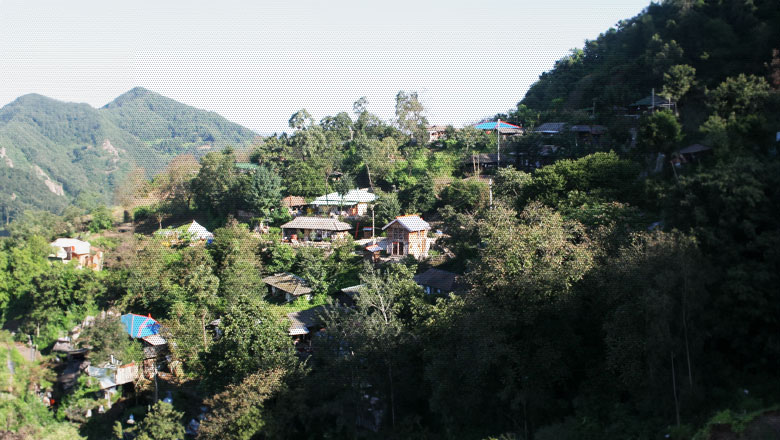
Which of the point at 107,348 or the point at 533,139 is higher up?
the point at 533,139

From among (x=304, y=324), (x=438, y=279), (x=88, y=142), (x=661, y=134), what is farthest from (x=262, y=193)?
(x=661, y=134)

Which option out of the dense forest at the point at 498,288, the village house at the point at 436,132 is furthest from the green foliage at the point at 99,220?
the village house at the point at 436,132

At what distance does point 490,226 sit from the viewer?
4180mm

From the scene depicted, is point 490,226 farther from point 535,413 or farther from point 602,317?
point 535,413

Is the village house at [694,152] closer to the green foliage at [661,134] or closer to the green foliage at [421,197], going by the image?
the green foliage at [661,134]

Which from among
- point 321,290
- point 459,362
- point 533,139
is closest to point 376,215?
point 321,290

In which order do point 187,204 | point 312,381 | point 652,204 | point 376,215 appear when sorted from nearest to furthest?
point 312,381, point 652,204, point 376,215, point 187,204

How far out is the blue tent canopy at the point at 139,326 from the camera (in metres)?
5.96

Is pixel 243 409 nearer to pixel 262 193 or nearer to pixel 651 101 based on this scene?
pixel 262 193

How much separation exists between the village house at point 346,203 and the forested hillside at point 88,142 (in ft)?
7.39

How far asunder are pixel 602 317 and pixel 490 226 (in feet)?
4.08

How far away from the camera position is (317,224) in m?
8.13

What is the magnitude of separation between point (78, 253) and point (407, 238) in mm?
5106

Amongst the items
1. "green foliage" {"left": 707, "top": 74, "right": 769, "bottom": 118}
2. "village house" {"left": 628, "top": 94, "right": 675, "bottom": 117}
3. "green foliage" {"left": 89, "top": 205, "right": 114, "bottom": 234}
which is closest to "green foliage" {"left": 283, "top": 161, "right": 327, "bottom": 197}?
"green foliage" {"left": 89, "top": 205, "right": 114, "bottom": 234}
